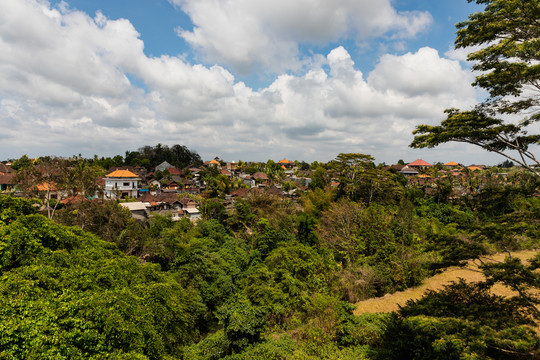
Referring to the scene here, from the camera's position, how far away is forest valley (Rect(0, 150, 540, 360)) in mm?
5250

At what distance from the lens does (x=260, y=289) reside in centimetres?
1455

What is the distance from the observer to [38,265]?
6.68 metres

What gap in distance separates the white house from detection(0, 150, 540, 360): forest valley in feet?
71.7

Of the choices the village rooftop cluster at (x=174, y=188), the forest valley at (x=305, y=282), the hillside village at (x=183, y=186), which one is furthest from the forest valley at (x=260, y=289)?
the village rooftop cluster at (x=174, y=188)

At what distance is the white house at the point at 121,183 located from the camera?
42688 mm

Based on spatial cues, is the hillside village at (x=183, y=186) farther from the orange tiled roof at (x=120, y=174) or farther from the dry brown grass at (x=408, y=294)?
the dry brown grass at (x=408, y=294)

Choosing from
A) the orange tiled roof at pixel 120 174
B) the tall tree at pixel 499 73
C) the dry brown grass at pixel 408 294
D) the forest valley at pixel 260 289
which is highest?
the tall tree at pixel 499 73

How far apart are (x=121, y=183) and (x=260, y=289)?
128 feet

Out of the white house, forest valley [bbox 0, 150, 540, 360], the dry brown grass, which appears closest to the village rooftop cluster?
the white house

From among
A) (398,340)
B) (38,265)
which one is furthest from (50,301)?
(398,340)

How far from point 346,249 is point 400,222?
528cm

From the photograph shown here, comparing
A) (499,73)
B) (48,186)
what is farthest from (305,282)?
(48,186)

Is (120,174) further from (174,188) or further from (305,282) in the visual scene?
(305,282)

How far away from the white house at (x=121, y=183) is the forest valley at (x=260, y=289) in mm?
21842
